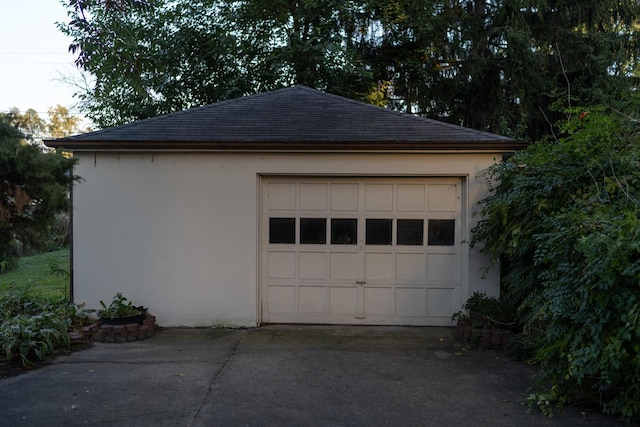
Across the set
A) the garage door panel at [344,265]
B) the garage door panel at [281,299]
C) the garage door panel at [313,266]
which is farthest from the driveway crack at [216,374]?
the garage door panel at [344,265]

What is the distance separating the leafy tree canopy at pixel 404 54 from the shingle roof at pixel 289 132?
565 cm

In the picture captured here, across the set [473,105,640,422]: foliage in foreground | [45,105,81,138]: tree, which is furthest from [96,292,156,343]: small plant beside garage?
[45,105,81,138]: tree

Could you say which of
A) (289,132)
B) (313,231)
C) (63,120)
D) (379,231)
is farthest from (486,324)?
(63,120)

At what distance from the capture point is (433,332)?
6785 mm

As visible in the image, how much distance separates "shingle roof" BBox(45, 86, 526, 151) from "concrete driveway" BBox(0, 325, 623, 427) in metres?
2.67

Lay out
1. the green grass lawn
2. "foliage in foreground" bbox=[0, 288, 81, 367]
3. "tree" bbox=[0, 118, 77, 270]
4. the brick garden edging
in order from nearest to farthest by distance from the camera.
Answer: "tree" bbox=[0, 118, 77, 270] → "foliage in foreground" bbox=[0, 288, 81, 367] → the brick garden edging → the green grass lawn

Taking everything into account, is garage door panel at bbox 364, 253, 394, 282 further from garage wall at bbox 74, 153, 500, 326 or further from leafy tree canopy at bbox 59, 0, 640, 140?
leafy tree canopy at bbox 59, 0, 640, 140

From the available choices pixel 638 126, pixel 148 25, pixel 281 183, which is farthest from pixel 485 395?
pixel 148 25

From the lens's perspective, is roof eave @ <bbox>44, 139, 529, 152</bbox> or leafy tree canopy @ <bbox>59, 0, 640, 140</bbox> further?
leafy tree canopy @ <bbox>59, 0, 640, 140</bbox>

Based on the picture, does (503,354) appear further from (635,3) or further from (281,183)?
(635,3)

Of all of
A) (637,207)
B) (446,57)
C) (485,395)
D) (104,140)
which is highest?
(446,57)

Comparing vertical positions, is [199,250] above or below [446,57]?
below

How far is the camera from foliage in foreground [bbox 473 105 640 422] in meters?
3.53

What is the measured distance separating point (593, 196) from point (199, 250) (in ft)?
16.5
